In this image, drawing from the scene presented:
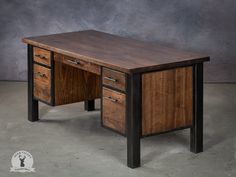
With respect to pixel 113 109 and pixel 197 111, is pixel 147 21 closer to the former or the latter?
pixel 197 111

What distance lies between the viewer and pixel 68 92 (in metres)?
5.50

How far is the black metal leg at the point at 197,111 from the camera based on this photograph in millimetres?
4676

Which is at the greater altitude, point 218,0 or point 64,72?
point 218,0

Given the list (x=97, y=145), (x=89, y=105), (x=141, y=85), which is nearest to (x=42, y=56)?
(x=89, y=105)

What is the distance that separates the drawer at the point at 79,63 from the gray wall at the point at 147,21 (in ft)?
5.39

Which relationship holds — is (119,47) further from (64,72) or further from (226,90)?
(226,90)

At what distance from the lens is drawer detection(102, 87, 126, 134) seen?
4.54 m

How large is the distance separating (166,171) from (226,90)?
2.28m

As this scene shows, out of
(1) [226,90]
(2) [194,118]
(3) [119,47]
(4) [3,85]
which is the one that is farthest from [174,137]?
(4) [3,85]

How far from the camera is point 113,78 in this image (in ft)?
14.9

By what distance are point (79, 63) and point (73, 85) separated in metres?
0.62

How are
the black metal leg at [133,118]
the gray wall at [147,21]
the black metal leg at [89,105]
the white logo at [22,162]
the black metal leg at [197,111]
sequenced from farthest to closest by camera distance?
the gray wall at [147,21], the black metal leg at [89,105], the black metal leg at [197,111], the white logo at [22,162], the black metal leg at [133,118]

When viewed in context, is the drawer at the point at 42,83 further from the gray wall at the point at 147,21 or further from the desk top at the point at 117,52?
the gray wall at the point at 147,21

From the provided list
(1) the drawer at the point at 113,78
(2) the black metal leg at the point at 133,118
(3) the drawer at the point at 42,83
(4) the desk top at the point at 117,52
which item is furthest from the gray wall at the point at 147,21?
(2) the black metal leg at the point at 133,118
